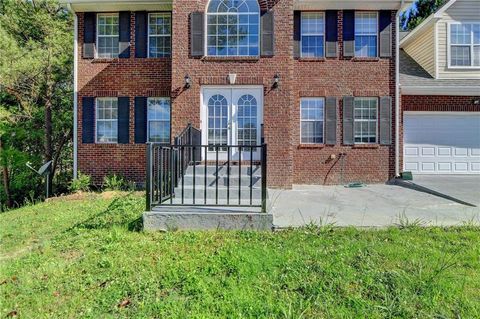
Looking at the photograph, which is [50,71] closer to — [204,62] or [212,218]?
[204,62]

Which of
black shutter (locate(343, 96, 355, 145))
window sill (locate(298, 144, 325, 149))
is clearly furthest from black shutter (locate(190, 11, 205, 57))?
black shutter (locate(343, 96, 355, 145))

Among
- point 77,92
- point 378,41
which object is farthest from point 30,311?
point 378,41

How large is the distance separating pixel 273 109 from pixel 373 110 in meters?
3.78

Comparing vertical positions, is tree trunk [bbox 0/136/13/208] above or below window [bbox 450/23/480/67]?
below

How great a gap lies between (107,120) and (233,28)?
5.17m

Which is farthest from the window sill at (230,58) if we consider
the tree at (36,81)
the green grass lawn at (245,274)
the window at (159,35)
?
the tree at (36,81)

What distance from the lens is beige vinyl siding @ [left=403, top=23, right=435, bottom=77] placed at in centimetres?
1130

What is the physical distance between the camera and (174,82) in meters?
9.30

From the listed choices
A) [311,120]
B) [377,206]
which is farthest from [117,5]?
[377,206]

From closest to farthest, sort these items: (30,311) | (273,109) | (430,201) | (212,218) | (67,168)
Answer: (30,311)
(212,218)
(430,201)
(273,109)
(67,168)

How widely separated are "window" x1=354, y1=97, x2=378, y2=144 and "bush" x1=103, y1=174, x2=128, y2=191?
25.7 feet

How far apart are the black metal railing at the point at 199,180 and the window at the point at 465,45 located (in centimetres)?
832

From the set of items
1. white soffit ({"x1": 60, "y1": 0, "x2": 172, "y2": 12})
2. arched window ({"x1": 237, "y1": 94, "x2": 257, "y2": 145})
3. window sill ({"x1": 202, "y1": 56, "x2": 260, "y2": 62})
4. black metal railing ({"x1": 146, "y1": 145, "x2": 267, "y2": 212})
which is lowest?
black metal railing ({"x1": 146, "y1": 145, "x2": 267, "y2": 212})

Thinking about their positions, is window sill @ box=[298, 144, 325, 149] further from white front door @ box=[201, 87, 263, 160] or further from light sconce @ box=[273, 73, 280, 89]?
light sconce @ box=[273, 73, 280, 89]
